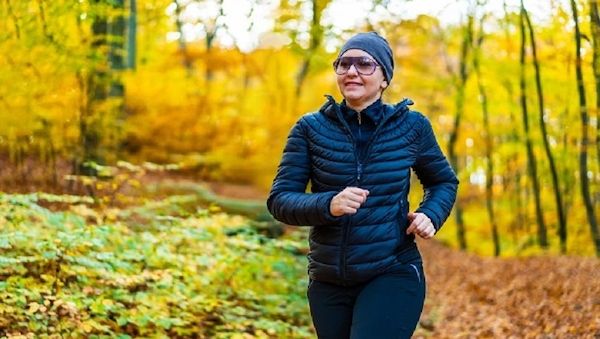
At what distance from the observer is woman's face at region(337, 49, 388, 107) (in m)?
3.18

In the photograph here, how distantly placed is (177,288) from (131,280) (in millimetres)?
687

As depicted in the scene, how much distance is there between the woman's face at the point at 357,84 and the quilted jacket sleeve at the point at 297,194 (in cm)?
24

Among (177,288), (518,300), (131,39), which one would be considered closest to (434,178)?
Answer: (177,288)

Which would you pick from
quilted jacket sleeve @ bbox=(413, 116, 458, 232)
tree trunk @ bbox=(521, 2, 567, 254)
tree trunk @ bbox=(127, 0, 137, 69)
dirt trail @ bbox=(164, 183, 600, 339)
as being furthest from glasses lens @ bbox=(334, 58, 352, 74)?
tree trunk @ bbox=(127, 0, 137, 69)

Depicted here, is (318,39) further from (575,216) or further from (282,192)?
(575,216)

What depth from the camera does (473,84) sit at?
17.7m

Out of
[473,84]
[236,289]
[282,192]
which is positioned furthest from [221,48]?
[282,192]

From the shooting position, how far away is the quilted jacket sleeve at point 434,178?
319cm

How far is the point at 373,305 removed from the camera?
3.01 metres

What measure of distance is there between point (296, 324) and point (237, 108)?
14.0 meters

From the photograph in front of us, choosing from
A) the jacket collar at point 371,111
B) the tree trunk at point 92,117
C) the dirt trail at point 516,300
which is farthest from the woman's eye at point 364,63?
the tree trunk at point 92,117

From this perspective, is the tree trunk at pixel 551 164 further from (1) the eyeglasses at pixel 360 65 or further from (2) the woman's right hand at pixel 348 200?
(2) the woman's right hand at pixel 348 200

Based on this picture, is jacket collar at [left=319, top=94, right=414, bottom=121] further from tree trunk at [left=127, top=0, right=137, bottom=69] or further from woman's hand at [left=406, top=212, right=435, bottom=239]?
tree trunk at [left=127, top=0, right=137, bottom=69]

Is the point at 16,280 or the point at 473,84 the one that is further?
the point at 473,84
